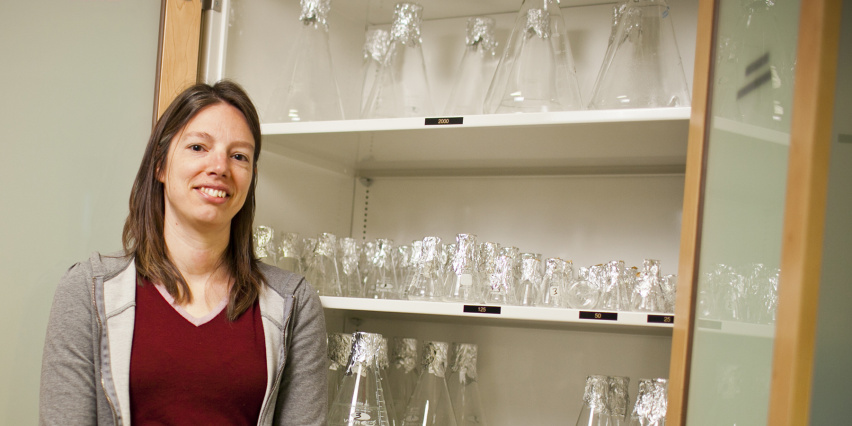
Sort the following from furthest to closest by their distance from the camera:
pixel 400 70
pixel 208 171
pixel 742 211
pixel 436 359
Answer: pixel 400 70
pixel 436 359
pixel 208 171
pixel 742 211

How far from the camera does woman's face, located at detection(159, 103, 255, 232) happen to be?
4.77 ft

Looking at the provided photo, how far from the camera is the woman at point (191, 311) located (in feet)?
4.38

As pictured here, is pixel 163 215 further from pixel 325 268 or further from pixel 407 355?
pixel 407 355

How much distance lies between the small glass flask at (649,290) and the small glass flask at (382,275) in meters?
0.58

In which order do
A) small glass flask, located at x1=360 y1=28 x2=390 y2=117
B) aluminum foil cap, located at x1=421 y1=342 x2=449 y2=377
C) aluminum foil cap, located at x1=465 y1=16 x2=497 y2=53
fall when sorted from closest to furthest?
aluminum foil cap, located at x1=421 y1=342 x2=449 y2=377
aluminum foil cap, located at x1=465 y1=16 x2=497 y2=53
small glass flask, located at x1=360 y1=28 x2=390 y2=117

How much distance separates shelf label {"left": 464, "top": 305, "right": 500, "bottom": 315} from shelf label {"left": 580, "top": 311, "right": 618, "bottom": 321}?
0.59ft

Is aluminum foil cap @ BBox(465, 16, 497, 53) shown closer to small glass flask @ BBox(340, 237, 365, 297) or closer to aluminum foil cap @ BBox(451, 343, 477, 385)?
small glass flask @ BBox(340, 237, 365, 297)

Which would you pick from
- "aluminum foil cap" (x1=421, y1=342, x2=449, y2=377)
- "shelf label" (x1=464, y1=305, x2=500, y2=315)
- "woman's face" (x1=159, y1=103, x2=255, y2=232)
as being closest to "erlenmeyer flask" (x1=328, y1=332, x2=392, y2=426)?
"aluminum foil cap" (x1=421, y1=342, x2=449, y2=377)

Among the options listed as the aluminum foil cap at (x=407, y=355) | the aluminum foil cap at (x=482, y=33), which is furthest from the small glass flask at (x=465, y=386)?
the aluminum foil cap at (x=482, y=33)

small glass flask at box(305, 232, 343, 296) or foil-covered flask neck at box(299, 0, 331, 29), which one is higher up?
foil-covered flask neck at box(299, 0, 331, 29)

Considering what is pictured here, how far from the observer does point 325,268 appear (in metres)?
1.84

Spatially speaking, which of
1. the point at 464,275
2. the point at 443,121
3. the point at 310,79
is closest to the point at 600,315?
the point at 464,275

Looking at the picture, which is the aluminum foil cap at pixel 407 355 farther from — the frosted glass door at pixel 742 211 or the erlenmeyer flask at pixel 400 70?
the frosted glass door at pixel 742 211

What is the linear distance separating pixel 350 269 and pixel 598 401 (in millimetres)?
665
